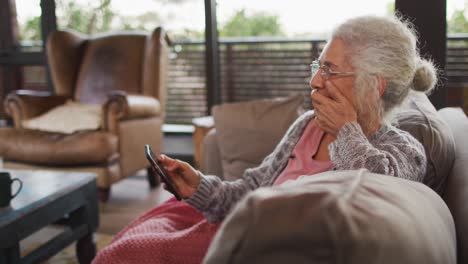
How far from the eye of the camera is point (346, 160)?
107 cm

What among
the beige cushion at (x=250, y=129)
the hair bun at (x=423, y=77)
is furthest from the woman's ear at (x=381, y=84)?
the beige cushion at (x=250, y=129)

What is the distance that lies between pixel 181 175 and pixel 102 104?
2059 millimetres

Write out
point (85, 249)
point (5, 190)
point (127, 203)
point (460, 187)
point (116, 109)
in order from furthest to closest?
point (127, 203) → point (116, 109) → point (85, 249) → point (5, 190) → point (460, 187)

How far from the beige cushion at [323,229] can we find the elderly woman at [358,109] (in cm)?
63

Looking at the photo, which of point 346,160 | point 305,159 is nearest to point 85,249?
Result: point 305,159

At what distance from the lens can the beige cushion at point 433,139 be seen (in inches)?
47.9

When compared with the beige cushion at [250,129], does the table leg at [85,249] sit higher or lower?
lower

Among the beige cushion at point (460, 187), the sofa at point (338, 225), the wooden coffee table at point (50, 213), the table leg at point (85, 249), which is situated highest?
the sofa at point (338, 225)

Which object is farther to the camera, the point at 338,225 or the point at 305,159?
the point at 305,159

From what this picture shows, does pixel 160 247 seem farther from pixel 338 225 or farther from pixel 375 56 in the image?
pixel 338 225

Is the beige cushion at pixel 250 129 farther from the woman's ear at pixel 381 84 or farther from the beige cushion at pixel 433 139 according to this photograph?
the woman's ear at pixel 381 84

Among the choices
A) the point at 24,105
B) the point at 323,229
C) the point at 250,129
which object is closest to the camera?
the point at 323,229

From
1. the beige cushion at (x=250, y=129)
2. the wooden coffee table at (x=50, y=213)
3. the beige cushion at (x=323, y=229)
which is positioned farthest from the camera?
the beige cushion at (x=250, y=129)

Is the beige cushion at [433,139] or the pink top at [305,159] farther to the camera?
the pink top at [305,159]
